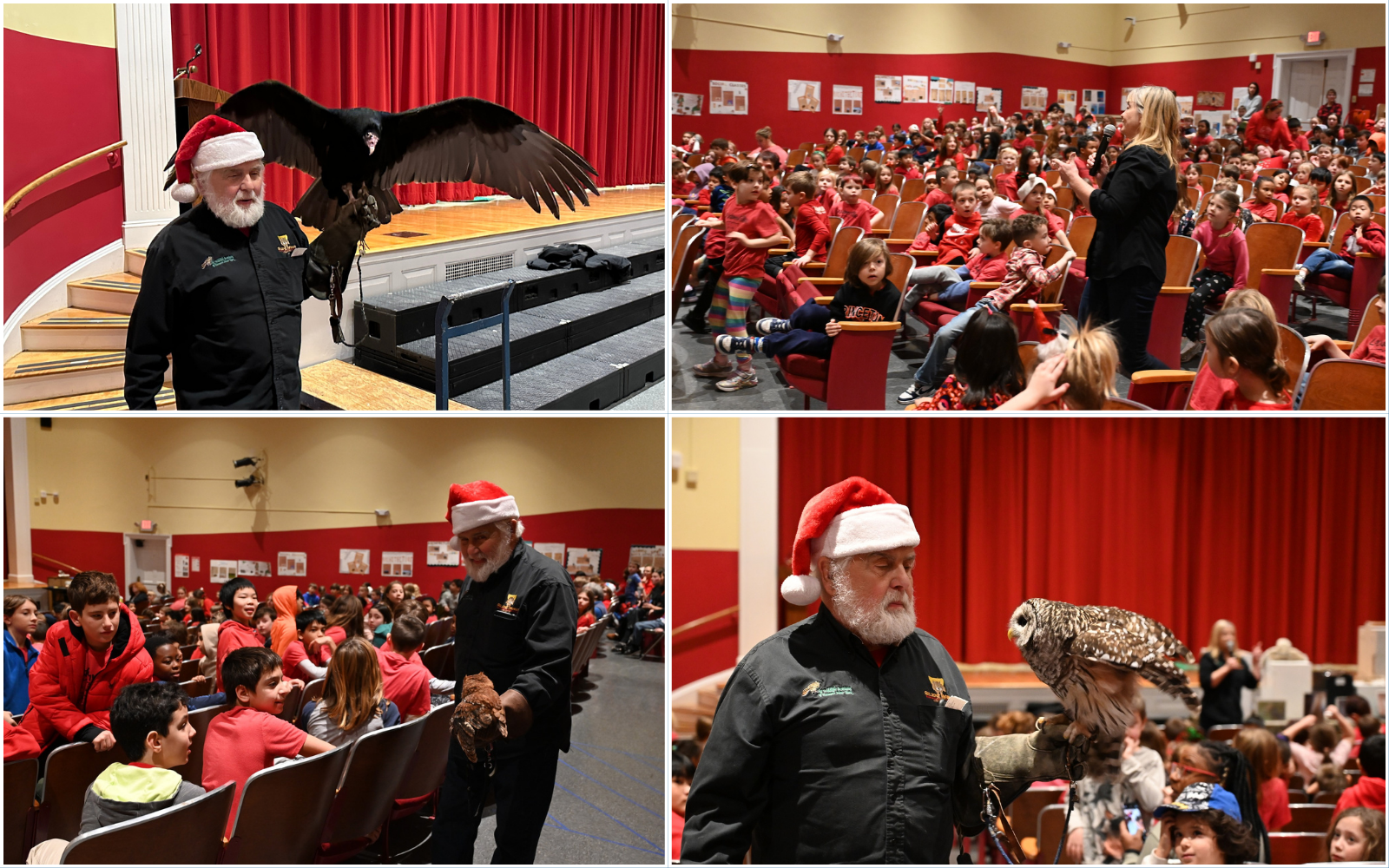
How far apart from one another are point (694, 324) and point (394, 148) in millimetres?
2201

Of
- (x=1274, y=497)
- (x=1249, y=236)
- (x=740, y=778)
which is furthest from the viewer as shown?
(x=1274, y=497)

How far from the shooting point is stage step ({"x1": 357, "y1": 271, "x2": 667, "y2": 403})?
116 inches

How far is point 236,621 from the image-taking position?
3.04 meters

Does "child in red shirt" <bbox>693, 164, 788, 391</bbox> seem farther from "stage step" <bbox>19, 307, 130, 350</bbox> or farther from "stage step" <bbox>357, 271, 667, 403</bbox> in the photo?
"stage step" <bbox>19, 307, 130, 350</bbox>

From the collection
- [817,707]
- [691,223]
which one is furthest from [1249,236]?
[817,707]

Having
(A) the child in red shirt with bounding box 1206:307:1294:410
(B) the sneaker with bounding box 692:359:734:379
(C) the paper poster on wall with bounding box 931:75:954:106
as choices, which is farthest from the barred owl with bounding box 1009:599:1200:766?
(C) the paper poster on wall with bounding box 931:75:954:106

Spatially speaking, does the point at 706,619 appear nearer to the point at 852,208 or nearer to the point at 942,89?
the point at 852,208

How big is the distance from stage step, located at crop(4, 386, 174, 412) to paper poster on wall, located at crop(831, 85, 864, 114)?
559cm

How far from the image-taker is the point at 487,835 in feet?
8.37

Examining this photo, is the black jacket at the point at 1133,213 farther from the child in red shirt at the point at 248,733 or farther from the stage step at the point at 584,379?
the child in red shirt at the point at 248,733

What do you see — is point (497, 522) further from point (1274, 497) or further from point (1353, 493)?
point (1353, 493)

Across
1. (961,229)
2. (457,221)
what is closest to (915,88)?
(961,229)

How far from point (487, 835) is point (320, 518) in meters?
1.36

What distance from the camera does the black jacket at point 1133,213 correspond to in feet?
9.52
